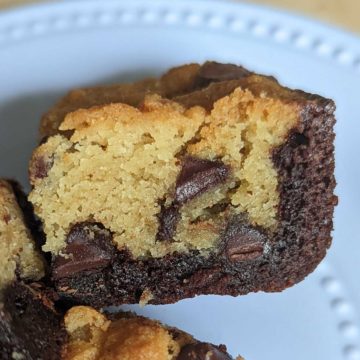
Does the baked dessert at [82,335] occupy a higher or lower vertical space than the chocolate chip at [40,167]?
lower

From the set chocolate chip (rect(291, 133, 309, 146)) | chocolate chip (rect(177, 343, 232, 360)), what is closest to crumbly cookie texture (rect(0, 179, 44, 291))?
chocolate chip (rect(177, 343, 232, 360))

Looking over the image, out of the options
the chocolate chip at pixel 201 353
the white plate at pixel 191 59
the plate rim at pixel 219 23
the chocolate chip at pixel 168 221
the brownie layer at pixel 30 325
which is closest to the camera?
the brownie layer at pixel 30 325

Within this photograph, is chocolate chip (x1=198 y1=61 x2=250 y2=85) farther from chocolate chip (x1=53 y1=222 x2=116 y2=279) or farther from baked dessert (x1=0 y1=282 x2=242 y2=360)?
baked dessert (x1=0 y1=282 x2=242 y2=360)

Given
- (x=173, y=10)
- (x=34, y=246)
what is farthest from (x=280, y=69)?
(x=34, y=246)

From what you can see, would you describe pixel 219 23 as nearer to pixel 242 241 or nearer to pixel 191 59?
pixel 191 59

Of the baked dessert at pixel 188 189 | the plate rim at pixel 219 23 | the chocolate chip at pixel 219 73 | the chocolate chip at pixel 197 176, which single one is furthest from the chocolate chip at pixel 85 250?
the plate rim at pixel 219 23

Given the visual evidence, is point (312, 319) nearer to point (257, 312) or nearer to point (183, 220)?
point (257, 312)

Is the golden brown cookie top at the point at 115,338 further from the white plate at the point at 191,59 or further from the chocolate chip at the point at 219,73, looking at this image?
the chocolate chip at the point at 219,73

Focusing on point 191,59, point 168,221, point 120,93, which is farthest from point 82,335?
point 191,59
